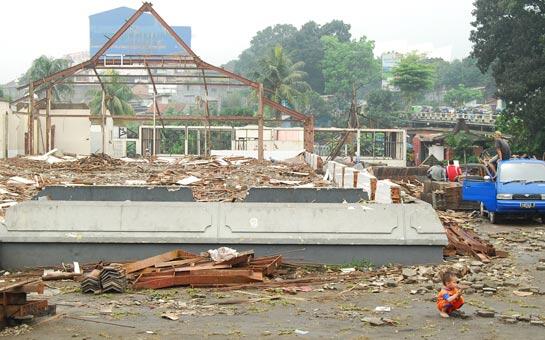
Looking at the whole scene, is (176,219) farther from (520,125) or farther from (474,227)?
(520,125)

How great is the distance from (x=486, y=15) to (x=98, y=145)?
33.7 metres

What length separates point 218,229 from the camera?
13602 mm

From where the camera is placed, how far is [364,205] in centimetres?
1409

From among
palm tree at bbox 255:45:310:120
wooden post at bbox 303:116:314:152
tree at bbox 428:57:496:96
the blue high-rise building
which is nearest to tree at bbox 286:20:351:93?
the blue high-rise building

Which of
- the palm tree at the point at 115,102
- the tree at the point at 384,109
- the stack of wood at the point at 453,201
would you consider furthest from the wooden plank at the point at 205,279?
the tree at the point at 384,109

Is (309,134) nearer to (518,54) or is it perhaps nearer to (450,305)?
(518,54)

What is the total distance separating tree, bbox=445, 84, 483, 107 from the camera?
452ft

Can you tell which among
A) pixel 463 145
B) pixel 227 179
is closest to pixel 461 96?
pixel 463 145

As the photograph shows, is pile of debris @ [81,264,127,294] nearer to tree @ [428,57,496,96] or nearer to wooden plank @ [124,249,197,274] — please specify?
wooden plank @ [124,249,197,274]

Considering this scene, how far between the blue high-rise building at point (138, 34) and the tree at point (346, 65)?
79.4ft

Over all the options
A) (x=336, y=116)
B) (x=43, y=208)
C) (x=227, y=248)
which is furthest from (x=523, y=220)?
(x=336, y=116)

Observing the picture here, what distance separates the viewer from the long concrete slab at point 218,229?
44.2 ft

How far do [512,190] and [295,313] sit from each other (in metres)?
13.6

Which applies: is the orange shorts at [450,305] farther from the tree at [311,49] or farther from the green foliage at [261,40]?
the green foliage at [261,40]
